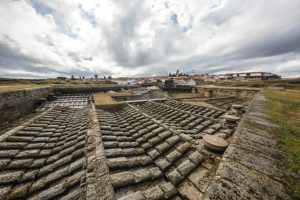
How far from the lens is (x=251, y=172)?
1.81 metres

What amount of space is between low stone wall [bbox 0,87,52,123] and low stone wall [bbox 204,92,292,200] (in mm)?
11246

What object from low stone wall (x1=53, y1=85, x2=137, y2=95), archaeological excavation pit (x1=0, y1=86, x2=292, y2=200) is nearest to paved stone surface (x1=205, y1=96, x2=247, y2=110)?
archaeological excavation pit (x1=0, y1=86, x2=292, y2=200)

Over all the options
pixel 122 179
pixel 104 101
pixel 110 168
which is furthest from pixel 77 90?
pixel 122 179

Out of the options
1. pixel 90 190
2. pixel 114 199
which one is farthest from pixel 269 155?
pixel 90 190

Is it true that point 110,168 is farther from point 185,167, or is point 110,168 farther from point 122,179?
point 185,167

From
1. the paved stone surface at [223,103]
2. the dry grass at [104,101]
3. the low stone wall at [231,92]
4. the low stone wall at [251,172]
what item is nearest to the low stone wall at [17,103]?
the dry grass at [104,101]

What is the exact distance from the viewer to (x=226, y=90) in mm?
19672

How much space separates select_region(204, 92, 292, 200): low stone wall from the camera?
148cm

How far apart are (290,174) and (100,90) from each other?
20694 millimetres

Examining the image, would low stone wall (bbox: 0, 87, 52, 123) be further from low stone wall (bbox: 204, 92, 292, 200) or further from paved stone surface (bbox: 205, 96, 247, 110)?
paved stone surface (bbox: 205, 96, 247, 110)

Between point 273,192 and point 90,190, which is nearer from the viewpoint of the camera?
point 273,192

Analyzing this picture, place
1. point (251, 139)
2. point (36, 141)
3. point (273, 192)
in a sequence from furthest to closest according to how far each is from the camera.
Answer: point (36, 141), point (251, 139), point (273, 192)

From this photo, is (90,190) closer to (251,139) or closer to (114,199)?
(114,199)

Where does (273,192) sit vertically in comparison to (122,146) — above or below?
above
